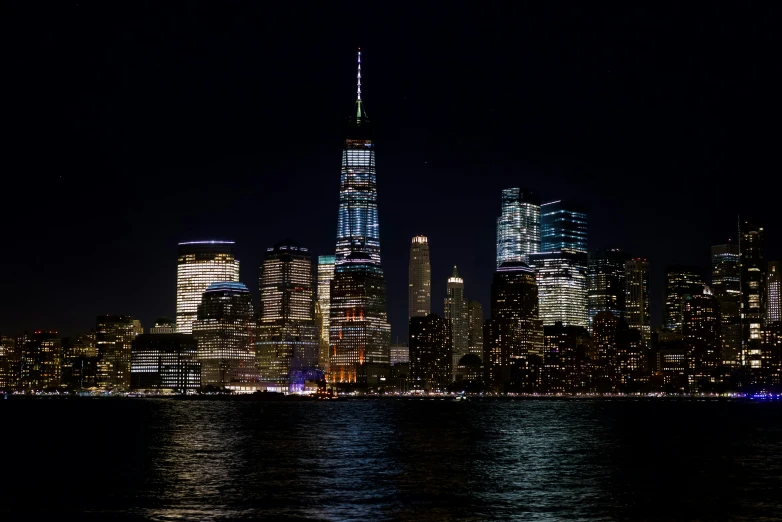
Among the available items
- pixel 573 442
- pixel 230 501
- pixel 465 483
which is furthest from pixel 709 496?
pixel 573 442

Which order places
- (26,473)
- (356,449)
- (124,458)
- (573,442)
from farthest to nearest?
(573,442) < (356,449) < (124,458) < (26,473)

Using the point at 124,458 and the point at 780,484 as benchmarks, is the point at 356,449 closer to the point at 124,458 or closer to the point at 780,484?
the point at 124,458

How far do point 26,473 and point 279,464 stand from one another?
2164 cm

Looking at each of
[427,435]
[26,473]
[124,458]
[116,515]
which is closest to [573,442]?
[427,435]

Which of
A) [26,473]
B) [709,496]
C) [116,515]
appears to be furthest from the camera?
[26,473]

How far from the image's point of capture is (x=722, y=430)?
16750 cm

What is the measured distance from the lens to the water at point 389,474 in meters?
67.8

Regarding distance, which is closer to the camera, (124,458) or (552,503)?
(552,503)

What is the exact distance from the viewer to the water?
222 feet

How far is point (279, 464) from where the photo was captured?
316ft

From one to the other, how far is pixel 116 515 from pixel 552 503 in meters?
28.2

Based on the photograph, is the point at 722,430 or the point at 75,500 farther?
the point at 722,430

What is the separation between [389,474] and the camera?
87.7m

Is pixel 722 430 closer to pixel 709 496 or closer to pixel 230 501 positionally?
pixel 709 496
